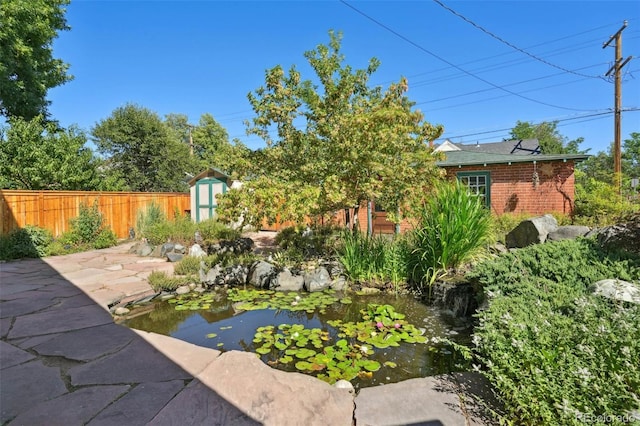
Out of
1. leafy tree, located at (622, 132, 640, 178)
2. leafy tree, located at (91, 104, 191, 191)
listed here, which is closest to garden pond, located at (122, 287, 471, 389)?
leafy tree, located at (91, 104, 191, 191)

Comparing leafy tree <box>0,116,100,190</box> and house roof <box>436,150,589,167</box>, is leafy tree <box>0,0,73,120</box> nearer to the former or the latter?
leafy tree <box>0,116,100,190</box>

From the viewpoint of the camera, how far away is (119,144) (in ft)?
51.6

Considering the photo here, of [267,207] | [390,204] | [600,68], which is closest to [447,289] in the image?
[390,204]

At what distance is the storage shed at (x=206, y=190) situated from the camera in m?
12.4

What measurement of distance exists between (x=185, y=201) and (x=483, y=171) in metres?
11.1

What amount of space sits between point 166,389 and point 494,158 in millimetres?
9753

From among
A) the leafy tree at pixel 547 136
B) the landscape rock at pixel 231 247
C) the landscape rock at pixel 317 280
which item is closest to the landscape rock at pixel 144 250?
the landscape rock at pixel 231 247

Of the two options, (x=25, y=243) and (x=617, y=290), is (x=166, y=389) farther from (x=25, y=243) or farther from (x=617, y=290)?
(x=25, y=243)

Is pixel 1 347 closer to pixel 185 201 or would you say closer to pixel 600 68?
pixel 185 201

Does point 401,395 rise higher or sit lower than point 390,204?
lower

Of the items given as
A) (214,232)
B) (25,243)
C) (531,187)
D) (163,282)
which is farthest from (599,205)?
(25,243)

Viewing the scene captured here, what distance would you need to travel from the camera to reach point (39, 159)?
30.2 feet

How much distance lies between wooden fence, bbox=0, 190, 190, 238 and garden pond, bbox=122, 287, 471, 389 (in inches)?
244

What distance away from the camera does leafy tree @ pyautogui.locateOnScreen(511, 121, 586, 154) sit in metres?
28.9
